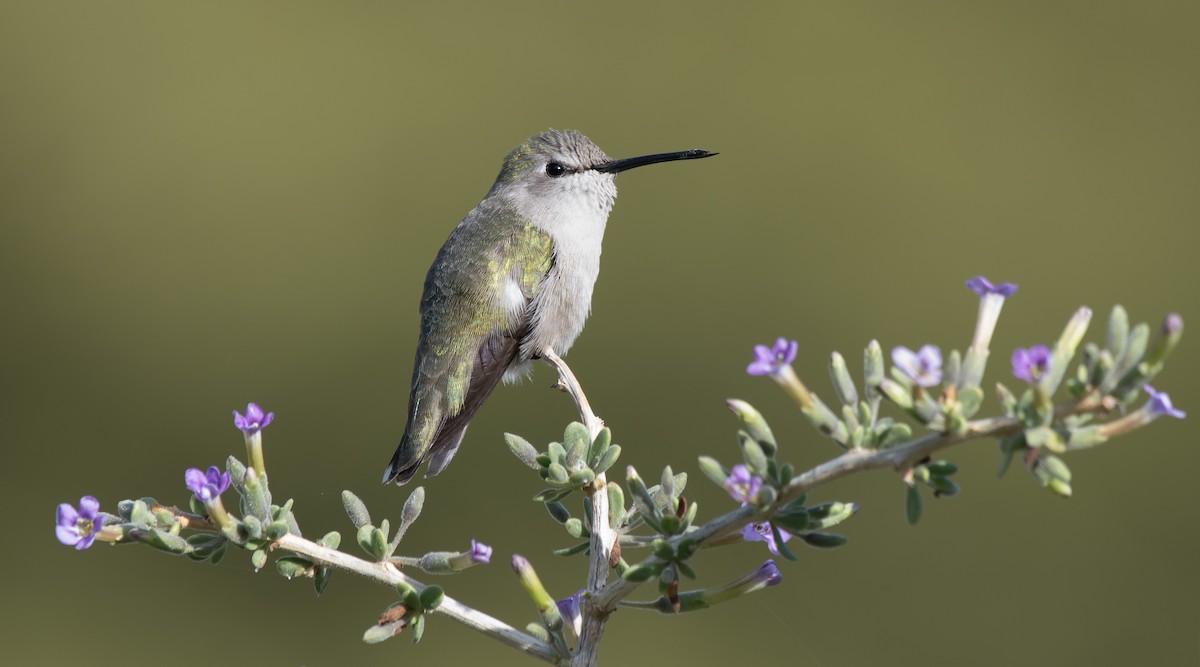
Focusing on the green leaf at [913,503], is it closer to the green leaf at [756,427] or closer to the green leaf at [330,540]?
the green leaf at [756,427]

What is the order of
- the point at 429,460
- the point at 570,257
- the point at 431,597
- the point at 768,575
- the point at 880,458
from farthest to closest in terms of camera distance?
the point at 570,257 < the point at 429,460 < the point at 768,575 < the point at 431,597 < the point at 880,458

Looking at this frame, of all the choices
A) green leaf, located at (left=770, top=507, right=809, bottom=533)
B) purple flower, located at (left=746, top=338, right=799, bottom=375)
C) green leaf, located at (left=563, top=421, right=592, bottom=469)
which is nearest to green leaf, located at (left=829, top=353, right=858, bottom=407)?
purple flower, located at (left=746, top=338, right=799, bottom=375)

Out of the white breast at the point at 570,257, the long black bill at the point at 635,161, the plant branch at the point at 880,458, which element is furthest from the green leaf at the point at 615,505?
the long black bill at the point at 635,161

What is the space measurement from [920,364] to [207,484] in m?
1.12

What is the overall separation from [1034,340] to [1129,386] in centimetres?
581

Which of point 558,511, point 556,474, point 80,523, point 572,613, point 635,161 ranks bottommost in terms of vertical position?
point 572,613

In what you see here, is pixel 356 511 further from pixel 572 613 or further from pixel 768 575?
pixel 768 575

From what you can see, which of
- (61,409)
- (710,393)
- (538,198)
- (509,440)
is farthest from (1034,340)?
(61,409)

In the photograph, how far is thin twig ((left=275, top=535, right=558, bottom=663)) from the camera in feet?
6.18

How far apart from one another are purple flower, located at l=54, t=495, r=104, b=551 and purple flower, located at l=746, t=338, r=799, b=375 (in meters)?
1.02

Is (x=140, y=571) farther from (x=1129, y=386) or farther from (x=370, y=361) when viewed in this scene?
(x=1129, y=386)

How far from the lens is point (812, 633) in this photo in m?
6.49

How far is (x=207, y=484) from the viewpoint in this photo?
1.88m

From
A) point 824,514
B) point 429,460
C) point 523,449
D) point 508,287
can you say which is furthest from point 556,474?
point 508,287
